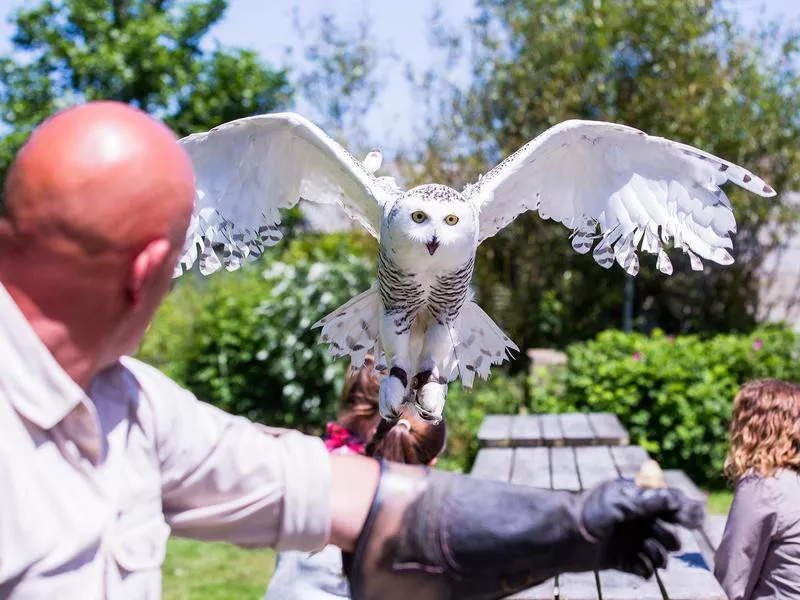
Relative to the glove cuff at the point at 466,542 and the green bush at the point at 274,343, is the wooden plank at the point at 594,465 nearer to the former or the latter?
the glove cuff at the point at 466,542

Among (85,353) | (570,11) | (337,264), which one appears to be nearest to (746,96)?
(570,11)

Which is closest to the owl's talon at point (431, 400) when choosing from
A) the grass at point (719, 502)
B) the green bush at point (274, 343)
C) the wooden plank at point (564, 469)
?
the wooden plank at point (564, 469)

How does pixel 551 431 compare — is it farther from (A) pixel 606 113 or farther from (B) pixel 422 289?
(A) pixel 606 113

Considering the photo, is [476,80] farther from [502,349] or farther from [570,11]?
[502,349]

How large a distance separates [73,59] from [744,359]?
1529 centimetres

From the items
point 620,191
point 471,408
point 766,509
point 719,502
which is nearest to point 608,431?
point 719,502

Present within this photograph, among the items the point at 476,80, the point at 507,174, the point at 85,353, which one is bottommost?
the point at 85,353

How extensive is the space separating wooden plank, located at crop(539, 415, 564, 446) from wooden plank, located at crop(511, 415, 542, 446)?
0.03 meters

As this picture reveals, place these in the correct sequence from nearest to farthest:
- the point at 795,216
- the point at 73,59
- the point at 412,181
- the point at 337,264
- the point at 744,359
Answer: the point at 744,359
the point at 337,264
the point at 412,181
the point at 795,216
the point at 73,59

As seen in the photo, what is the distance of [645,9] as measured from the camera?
988cm

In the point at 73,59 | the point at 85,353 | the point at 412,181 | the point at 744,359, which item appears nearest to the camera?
the point at 85,353

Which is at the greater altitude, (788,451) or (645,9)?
(645,9)

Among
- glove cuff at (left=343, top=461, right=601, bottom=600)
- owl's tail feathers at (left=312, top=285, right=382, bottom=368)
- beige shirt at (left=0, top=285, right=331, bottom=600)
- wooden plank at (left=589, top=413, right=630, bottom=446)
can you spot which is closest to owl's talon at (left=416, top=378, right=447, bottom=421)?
owl's tail feathers at (left=312, top=285, right=382, bottom=368)

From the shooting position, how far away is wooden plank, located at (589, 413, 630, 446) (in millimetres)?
5086
